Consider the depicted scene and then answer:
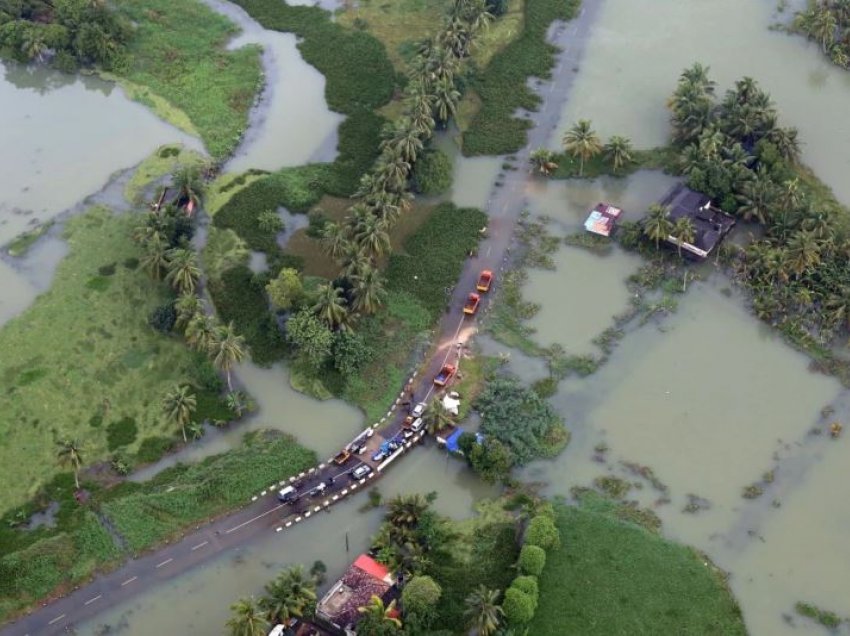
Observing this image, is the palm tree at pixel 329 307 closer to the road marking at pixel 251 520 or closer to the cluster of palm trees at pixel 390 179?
the cluster of palm trees at pixel 390 179

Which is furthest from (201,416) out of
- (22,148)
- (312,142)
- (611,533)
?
(22,148)

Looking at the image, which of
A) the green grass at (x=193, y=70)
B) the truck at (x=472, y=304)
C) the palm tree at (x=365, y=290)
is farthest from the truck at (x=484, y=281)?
the green grass at (x=193, y=70)

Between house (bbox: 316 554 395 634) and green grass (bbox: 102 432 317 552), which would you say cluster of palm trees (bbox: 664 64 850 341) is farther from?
house (bbox: 316 554 395 634)

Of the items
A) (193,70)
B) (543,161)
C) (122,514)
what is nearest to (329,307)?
(122,514)

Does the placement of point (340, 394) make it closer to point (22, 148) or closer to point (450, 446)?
point (450, 446)

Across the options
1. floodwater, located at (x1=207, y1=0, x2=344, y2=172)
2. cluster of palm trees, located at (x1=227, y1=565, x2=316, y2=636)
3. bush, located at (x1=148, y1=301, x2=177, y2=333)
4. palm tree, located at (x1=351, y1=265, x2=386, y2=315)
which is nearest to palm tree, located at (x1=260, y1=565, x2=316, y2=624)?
cluster of palm trees, located at (x1=227, y1=565, x2=316, y2=636)
